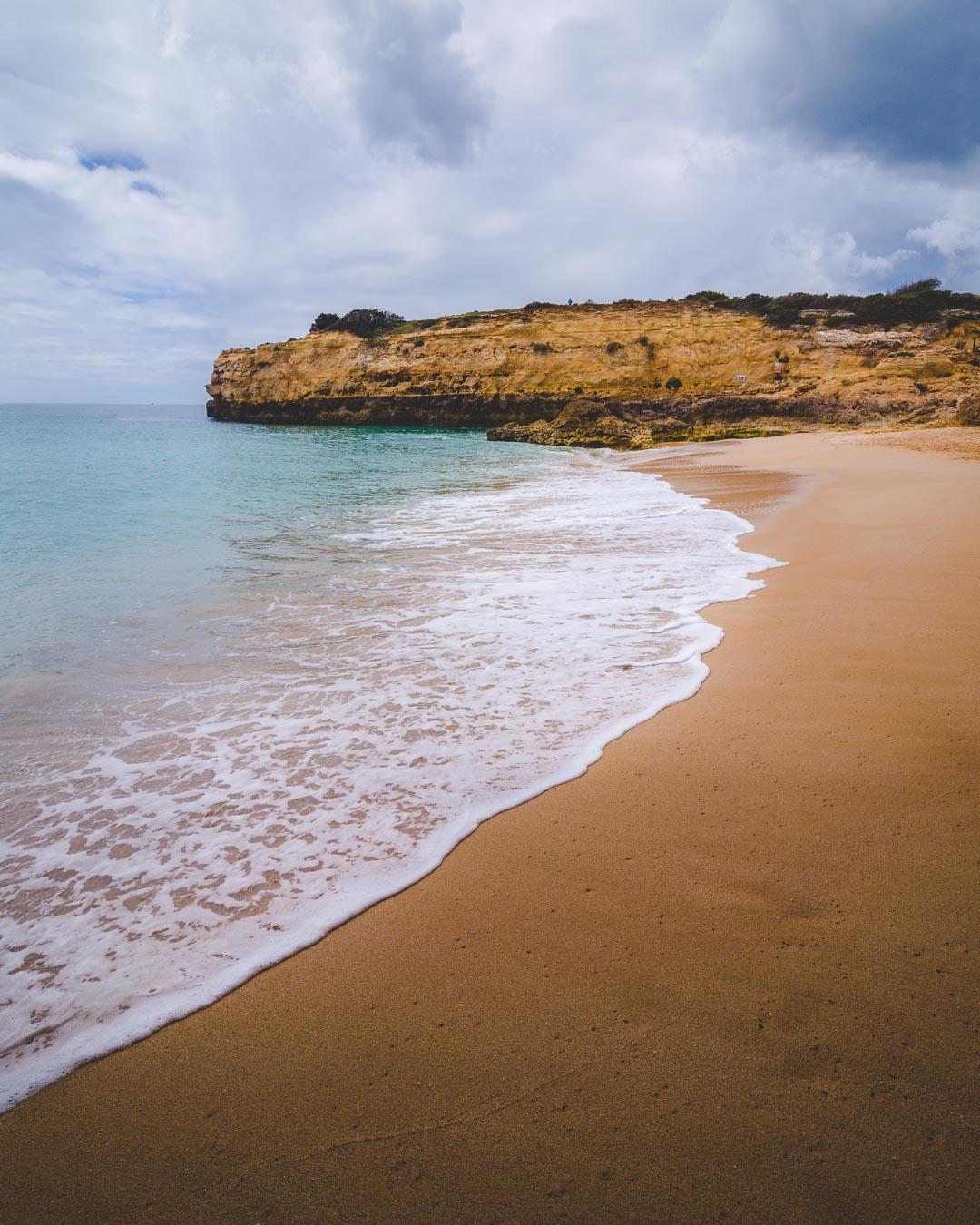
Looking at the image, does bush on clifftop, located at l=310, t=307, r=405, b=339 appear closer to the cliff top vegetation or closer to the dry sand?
the cliff top vegetation

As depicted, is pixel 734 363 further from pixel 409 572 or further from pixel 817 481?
pixel 409 572

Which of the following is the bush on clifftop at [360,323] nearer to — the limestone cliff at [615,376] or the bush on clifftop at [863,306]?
the limestone cliff at [615,376]

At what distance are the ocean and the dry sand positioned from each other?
0.74ft

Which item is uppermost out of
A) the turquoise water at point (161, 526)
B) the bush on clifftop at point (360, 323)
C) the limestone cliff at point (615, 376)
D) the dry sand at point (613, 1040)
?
the bush on clifftop at point (360, 323)

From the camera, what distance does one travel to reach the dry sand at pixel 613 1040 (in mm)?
1229

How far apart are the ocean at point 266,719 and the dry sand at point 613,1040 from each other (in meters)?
0.22

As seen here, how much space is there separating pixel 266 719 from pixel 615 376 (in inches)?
1473

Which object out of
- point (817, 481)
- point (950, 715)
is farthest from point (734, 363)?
point (950, 715)

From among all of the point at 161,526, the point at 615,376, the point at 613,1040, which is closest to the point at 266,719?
the point at 613,1040

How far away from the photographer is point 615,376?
36.8 m

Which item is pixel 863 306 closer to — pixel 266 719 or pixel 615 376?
pixel 615 376

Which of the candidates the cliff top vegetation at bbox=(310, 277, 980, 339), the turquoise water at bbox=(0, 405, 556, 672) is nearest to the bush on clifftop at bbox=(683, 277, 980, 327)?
the cliff top vegetation at bbox=(310, 277, 980, 339)

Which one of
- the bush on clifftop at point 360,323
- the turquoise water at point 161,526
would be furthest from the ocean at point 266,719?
the bush on clifftop at point 360,323

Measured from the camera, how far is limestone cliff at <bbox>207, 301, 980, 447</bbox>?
27.0 m
